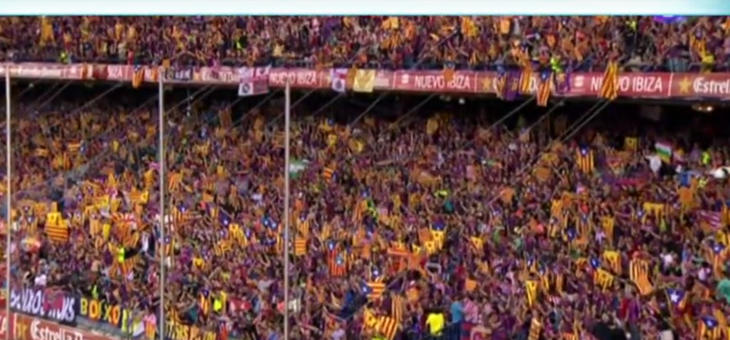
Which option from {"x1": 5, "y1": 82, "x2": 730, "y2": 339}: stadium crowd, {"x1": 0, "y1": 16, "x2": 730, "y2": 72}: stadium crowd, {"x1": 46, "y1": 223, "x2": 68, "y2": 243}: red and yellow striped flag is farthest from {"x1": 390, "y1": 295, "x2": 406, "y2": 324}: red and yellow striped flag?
{"x1": 46, "y1": 223, "x2": 68, "y2": 243}: red and yellow striped flag

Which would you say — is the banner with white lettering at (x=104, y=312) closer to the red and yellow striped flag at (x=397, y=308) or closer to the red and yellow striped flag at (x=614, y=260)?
the red and yellow striped flag at (x=397, y=308)

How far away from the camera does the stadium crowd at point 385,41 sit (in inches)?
219

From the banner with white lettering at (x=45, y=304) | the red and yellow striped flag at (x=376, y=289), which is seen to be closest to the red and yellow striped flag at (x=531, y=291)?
the red and yellow striped flag at (x=376, y=289)

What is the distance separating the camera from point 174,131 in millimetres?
8195

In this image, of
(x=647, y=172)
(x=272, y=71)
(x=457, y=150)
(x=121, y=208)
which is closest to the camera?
(x=647, y=172)

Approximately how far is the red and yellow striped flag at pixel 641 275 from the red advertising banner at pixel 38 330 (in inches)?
114

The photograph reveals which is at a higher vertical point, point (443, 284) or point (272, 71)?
point (272, 71)

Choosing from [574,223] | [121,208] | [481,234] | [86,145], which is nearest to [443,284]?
[481,234]

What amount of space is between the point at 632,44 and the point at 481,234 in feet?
4.03

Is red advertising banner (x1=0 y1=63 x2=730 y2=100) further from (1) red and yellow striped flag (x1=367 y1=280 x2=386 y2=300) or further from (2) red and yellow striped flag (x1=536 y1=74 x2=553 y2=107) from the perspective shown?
(1) red and yellow striped flag (x1=367 y1=280 x2=386 y2=300)

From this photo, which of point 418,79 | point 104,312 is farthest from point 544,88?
point 104,312

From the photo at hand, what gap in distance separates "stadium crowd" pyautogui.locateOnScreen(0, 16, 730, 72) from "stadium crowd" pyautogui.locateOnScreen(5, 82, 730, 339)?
381mm

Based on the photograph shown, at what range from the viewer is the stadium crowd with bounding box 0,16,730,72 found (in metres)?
5.56

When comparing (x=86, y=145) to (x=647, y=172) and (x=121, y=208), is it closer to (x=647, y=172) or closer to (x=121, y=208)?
(x=121, y=208)
